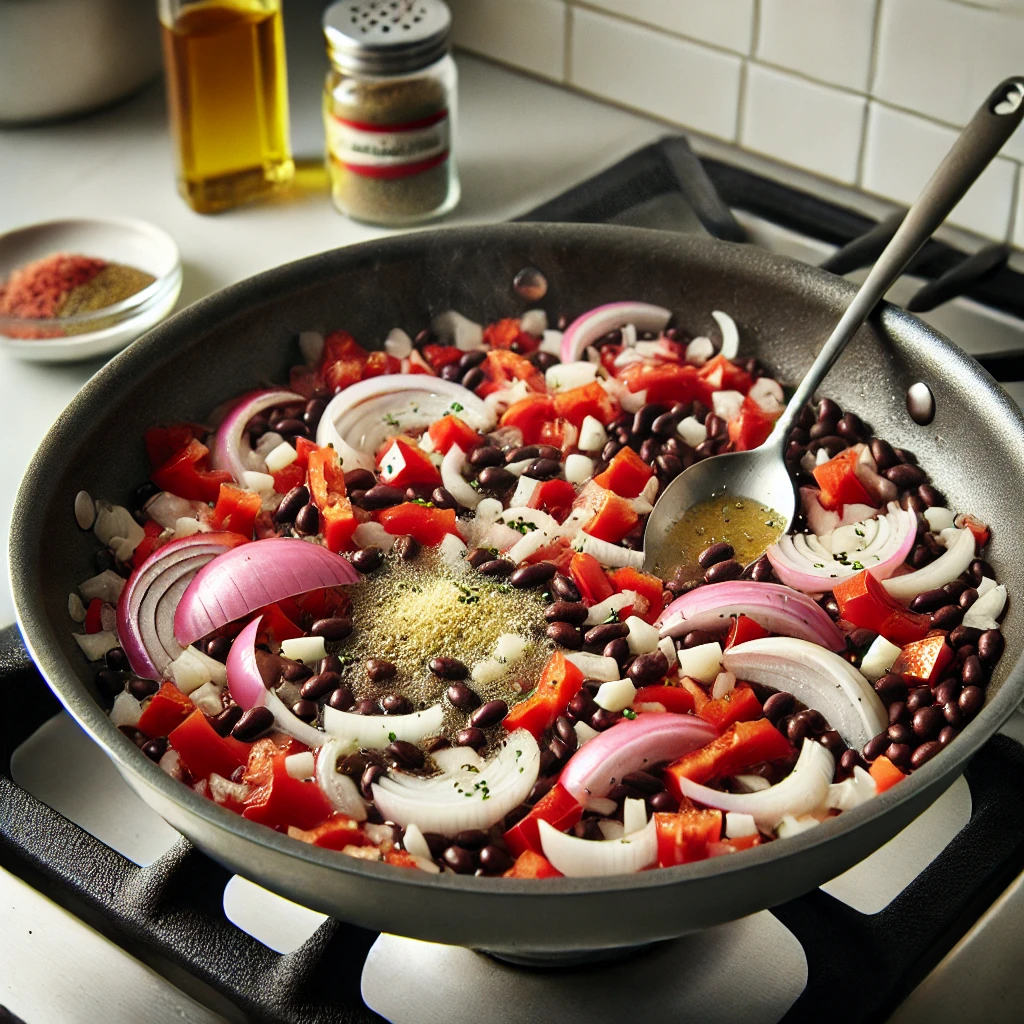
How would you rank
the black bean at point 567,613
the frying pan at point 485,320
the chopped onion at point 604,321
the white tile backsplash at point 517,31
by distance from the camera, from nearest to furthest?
the frying pan at point 485,320 → the black bean at point 567,613 → the chopped onion at point 604,321 → the white tile backsplash at point 517,31

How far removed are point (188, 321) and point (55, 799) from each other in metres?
0.52

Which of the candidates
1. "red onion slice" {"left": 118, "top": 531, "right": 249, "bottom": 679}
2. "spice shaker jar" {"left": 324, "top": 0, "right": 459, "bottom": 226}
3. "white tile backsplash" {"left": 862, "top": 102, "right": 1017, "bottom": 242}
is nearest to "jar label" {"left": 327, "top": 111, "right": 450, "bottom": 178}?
"spice shaker jar" {"left": 324, "top": 0, "right": 459, "bottom": 226}

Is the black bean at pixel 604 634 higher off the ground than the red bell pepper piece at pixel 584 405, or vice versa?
the red bell pepper piece at pixel 584 405

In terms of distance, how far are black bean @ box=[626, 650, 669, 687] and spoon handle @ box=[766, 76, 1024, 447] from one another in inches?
13.9

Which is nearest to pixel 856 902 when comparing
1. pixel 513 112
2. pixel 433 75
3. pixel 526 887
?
pixel 526 887

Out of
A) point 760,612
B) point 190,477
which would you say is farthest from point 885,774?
point 190,477

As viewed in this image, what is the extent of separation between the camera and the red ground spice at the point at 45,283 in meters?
1.73

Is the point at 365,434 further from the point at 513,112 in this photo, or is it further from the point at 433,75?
the point at 513,112

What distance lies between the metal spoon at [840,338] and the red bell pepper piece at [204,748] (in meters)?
0.46

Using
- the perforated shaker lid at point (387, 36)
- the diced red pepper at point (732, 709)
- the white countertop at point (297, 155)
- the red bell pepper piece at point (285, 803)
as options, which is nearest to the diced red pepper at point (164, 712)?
the red bell pepper piece at point (285, 803)

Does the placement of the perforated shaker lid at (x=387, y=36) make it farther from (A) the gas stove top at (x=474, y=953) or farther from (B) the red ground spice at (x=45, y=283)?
(A) the gas stove top at (x=474, y=953)

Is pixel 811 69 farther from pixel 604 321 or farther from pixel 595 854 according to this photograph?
pixel 595 854

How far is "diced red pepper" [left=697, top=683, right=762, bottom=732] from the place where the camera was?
1179 mm

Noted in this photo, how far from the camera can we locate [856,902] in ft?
3.82
